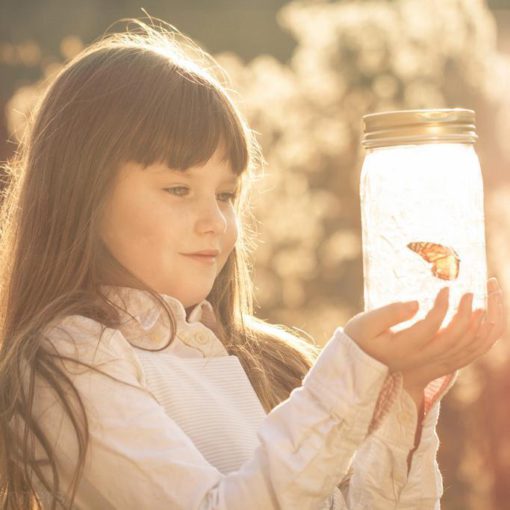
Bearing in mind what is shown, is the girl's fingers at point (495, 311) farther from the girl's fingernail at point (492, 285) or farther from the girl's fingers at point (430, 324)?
the girl's fingers at point (430, 324)

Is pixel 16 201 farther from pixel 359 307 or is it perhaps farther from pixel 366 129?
pixel 359 307

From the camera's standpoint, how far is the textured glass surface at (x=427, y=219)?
214cm

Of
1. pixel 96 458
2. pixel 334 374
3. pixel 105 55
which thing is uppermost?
pixel 105 55

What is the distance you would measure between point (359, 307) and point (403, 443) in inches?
398

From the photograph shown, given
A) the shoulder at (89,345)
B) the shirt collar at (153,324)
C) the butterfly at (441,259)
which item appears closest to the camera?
the butterfly at (441,259)

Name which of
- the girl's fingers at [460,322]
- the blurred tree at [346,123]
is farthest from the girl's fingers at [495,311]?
the blurred tree at [346,123]

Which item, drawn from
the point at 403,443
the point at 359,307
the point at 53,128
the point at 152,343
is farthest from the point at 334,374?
the point at 359,307

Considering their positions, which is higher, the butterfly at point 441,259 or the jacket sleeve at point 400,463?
the butterfly at point 441,259

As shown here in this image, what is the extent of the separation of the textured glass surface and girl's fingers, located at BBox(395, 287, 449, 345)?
0.24 feet

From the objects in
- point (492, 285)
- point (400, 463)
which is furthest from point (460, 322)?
point (400, 463)

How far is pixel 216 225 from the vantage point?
259 centimetres

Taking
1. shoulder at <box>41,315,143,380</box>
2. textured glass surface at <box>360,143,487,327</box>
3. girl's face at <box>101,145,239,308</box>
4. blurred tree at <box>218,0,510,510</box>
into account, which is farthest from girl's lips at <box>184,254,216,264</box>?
blurred tree at <box>218,0,510,510</box>

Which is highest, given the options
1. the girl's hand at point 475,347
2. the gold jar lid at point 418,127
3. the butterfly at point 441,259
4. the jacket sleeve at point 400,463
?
the gold jar lid at point 418,127

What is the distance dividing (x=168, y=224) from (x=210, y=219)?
92 mm
